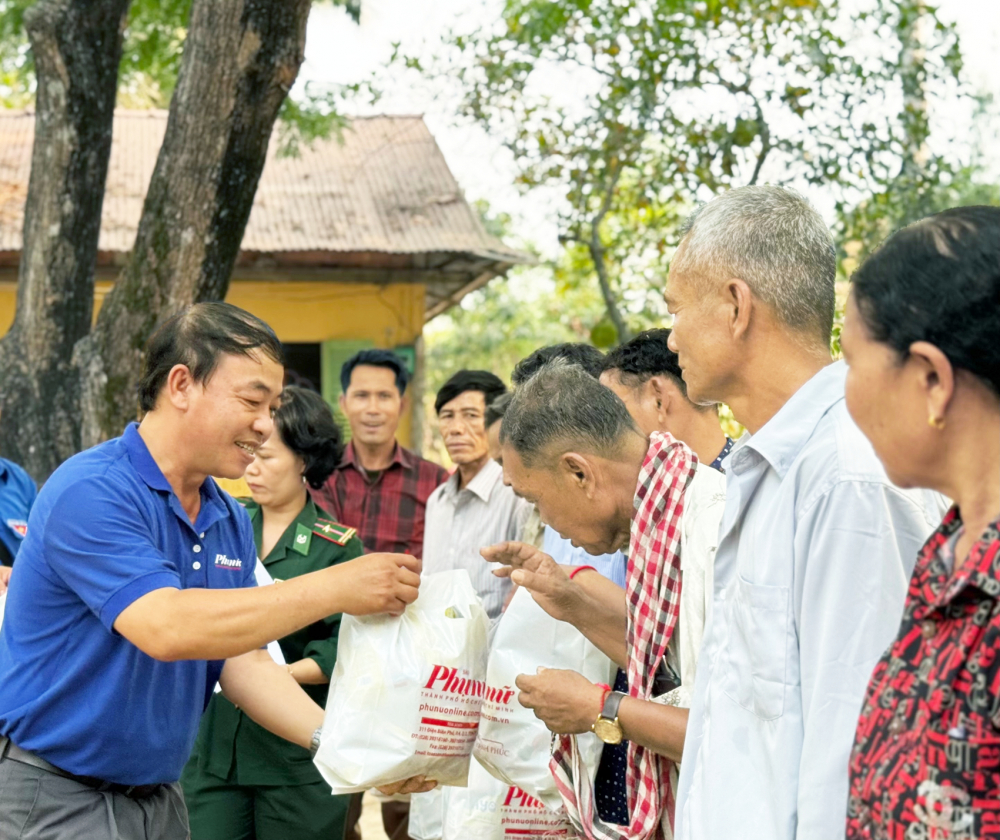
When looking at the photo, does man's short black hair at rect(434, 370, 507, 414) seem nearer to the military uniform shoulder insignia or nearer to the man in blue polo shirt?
the military uniform shoulder insignia

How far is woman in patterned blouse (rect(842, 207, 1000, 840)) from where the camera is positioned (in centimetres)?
133

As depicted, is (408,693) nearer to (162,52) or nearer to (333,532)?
(333,532)

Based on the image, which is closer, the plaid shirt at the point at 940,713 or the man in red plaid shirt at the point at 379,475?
the plaid shirt at the point at 940,713

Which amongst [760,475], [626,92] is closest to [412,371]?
[626,92]

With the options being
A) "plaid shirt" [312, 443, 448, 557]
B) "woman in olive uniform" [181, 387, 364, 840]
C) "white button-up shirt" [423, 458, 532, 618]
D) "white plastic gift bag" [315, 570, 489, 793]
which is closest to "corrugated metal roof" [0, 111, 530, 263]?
"plaid shirt" [312, 443, 448, 557]

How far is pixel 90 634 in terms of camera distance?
250cm

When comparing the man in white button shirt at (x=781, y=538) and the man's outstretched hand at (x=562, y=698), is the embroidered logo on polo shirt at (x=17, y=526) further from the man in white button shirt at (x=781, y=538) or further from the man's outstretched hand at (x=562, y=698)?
the man in white button shirt at (x=781, y=538)

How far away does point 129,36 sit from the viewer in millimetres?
Result: 7754

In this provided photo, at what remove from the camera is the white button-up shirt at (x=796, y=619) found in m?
1.77

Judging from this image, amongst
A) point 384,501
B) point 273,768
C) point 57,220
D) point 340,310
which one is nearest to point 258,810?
point 273,768

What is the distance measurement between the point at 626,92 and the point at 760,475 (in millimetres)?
6747

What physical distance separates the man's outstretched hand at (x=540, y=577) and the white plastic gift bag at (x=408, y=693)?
0.19 meters

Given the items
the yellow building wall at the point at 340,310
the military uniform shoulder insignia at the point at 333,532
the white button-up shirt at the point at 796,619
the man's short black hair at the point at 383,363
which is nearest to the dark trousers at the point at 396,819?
the military uniform shoulder insignia at the point at 333,532

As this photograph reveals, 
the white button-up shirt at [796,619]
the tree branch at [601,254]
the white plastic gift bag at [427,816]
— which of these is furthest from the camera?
the tree branch at [601,254]
